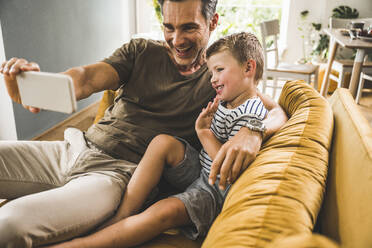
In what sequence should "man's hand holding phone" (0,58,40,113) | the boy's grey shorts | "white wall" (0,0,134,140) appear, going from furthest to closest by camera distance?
"white wall" (0,0,134,140), the boy's grey shorts, "man's hand holding phone" (0,58,40,113)

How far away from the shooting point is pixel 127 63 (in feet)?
4.41

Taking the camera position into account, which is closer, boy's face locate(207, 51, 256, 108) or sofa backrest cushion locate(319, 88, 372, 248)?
sofa backrest cushion locate(319, 88, 372, 248)

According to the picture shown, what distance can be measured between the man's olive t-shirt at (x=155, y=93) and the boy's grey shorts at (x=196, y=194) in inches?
8.9

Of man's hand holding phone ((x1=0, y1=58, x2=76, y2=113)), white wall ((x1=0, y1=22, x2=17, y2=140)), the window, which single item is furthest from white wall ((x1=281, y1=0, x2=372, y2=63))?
man's hand holding phone ((x1=0, y1=58, x2=76, y2=113))

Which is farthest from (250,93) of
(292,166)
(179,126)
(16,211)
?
(16,211)

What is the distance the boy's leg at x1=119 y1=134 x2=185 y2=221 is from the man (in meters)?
0.04

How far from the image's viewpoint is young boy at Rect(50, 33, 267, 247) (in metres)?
0.93

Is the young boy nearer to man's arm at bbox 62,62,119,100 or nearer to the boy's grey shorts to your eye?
the boy's grey shorts

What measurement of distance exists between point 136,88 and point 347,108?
0.88 metres

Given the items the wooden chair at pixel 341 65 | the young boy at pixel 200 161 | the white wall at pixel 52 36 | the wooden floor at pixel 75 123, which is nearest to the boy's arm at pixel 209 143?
the young boy at pixel 200 161

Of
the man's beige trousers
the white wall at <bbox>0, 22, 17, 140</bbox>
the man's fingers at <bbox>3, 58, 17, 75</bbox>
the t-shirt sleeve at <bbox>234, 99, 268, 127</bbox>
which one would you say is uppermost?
the man's fingers at <bbox>3, 58, 17, 75</bbox>

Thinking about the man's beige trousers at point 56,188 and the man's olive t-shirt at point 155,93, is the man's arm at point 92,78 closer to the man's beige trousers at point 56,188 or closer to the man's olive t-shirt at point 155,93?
the man's olive t-shirt at point 155,93

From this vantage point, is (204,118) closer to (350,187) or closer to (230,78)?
(230,78)

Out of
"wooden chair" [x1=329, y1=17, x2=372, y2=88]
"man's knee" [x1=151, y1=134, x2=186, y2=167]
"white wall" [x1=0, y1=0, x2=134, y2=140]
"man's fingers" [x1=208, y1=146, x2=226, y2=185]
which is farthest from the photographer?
"wooden chair" [x1=329, y1=17, x2=372, y2=88]
